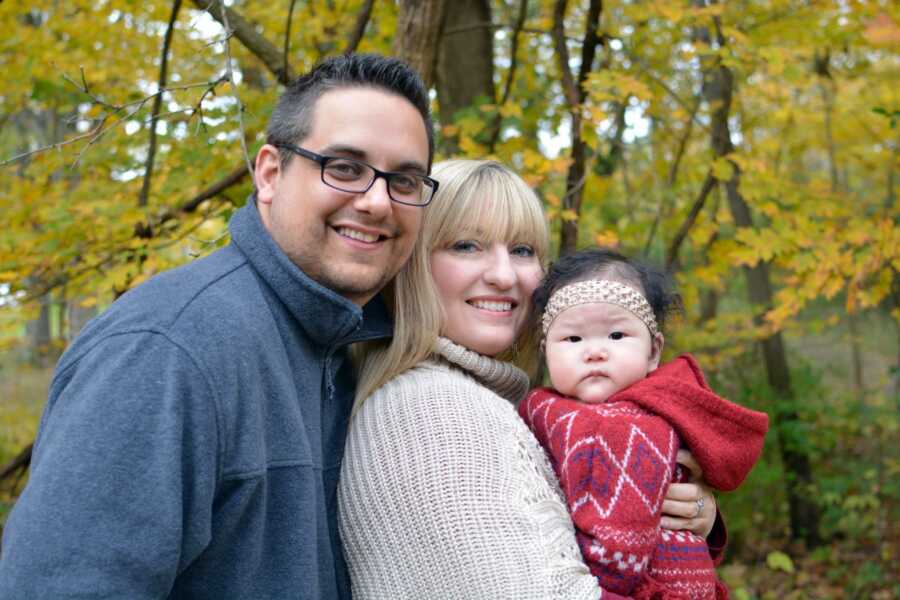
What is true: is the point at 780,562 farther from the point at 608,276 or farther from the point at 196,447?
the point at 196,447

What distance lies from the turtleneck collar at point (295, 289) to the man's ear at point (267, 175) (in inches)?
1.8

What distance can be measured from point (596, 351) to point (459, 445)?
0.55 m

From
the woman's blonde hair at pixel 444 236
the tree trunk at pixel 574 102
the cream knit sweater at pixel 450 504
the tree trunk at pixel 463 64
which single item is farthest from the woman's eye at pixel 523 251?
the tree trunk at pixel 463 64

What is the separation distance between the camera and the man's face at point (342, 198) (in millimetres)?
1903

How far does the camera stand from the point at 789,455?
25.1 ft

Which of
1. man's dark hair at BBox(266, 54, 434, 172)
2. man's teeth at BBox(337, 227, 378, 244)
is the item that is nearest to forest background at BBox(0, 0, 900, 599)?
man's dark hair at BBox(266, 54, 434, 172)

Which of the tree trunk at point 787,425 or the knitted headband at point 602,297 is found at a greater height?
the knitted headband at point 602,297

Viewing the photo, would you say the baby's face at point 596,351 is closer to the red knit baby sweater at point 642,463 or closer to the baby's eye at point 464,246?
the red knit baby sweater at point 642,463

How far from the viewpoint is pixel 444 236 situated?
8.02 feet

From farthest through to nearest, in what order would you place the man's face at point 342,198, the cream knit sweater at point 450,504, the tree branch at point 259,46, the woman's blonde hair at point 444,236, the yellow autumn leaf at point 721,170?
the yellow autumn leaf at point 721,170, the tree branch at point 259,46, the woman's blonde hair at point 444,236, the man's face at point 342,198, the cream knit sweater at point 450,504

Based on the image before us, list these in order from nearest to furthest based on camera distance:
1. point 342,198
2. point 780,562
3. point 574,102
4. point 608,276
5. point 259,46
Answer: point 342,198, point 608,276, point 259,46, point 574,102, point 780,562

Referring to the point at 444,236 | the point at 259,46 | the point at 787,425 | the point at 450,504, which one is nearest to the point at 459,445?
the point at 450,504

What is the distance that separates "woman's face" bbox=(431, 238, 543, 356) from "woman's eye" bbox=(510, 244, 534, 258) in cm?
7

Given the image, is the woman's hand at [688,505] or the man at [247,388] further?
the woman's hand at [688,505]
